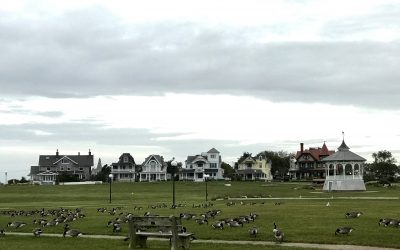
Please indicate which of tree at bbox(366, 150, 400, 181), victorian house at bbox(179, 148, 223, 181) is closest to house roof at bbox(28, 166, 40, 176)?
victorian house at bbox(179, 148, 223, 181)

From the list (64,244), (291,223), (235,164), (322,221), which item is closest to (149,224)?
(64,244)

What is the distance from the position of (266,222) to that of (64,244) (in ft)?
39.5

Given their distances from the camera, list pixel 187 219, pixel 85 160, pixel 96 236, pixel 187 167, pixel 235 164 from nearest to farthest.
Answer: pixel 96 236, pixel 187 219, pixel 187 167, pixel 85 160, pixel 235 164

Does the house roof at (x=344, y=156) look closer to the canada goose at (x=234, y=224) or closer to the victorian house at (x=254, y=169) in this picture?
the canada goose at (x=234, y=224)

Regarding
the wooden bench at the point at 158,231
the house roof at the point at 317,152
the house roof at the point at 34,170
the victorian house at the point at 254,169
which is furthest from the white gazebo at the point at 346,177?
the house roof at the point at 34,170

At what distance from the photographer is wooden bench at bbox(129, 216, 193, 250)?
19.1 metres

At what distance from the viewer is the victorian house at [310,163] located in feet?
551

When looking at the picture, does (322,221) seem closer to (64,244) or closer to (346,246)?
(346,246)

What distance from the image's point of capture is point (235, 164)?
189 metres

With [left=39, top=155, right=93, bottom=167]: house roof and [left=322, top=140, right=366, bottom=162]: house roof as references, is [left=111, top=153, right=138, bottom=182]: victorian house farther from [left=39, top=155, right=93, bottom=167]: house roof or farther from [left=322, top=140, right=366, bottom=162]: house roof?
[left=322, top=140, right=366, bottom=162]: house roof

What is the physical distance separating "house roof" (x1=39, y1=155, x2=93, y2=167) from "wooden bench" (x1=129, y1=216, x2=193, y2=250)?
156704mm

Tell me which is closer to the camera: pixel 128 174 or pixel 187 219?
pixel 187 219

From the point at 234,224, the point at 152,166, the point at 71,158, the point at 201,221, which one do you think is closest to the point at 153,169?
the point at 152,166

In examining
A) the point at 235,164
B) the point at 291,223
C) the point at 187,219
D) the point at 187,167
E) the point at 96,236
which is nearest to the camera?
the point at 96,236
